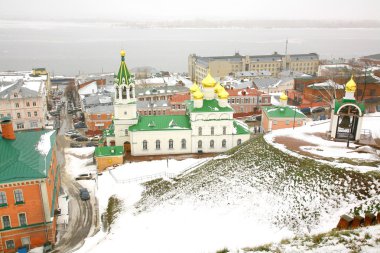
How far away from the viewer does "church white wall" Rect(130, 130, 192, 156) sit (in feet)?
120

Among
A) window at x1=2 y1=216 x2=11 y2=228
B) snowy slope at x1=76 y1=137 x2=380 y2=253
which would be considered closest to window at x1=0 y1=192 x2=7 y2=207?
window at x1=2 y1=216 x2=11 y2=228

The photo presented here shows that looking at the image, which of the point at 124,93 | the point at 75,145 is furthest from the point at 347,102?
the point at 75,145

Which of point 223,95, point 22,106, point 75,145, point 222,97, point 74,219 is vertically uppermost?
point 223,95

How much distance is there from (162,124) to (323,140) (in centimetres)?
1649

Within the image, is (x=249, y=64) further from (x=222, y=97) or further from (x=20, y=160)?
(x=20, y=160)

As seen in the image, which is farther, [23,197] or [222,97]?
[222,97]

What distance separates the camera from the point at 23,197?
2148 cm

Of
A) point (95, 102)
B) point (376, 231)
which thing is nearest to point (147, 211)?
point (376, 231)

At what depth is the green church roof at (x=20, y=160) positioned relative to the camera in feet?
68.8

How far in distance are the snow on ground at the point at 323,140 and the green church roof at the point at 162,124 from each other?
34.7 ft

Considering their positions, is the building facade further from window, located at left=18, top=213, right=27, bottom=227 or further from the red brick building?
the red brick building

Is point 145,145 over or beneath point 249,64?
beneath

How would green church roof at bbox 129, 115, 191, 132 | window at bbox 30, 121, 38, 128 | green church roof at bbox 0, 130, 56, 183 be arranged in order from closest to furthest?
green church roof at bbox 0, 130, 56, 183, green church roof at bbox 129, 115, 191, 132, window at bbox 30, 121, 38, 128

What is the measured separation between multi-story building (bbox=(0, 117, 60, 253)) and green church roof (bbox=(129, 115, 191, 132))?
46.6 ft
